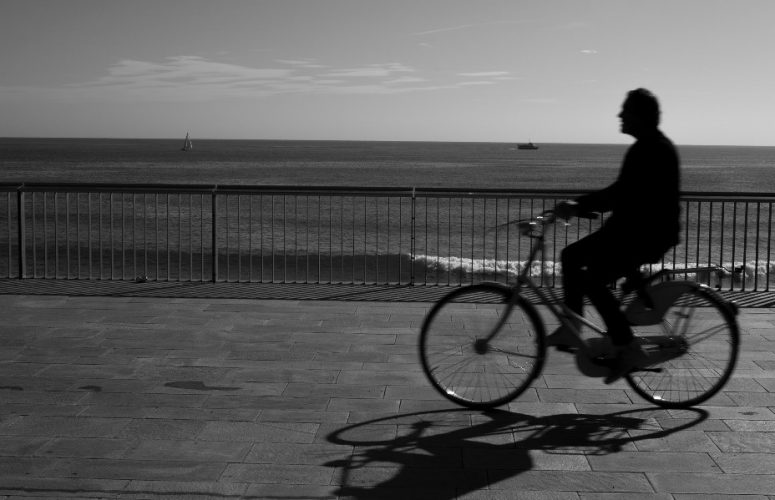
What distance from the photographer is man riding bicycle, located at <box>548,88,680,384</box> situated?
5074 millimetres

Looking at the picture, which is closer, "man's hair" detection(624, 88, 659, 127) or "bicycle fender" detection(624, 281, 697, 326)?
"man's hair" detection(624, 88, 659, 127)

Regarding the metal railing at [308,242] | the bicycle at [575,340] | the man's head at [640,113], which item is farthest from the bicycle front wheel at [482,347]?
the man's head at [640,113]

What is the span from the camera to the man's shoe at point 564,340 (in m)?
5.35

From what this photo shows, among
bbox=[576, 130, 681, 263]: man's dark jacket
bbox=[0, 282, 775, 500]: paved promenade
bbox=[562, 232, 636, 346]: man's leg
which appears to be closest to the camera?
bbox=[0, 282, 775, 500]: paved promenade

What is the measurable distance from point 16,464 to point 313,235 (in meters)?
22.9

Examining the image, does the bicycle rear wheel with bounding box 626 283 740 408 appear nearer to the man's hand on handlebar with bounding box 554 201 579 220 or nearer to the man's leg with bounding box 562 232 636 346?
the man's leg with bounding box 562 232 636 346

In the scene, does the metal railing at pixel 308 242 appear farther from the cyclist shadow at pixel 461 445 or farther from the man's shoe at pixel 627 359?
the cyclist shadow at pixel 461 445

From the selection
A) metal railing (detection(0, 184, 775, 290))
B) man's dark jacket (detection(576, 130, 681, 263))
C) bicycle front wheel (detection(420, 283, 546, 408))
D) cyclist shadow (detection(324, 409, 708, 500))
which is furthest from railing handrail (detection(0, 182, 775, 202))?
cyclist shadow (detection(324, 409, 708, 500))

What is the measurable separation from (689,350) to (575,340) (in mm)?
652

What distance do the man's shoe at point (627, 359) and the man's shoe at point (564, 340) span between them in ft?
0.76

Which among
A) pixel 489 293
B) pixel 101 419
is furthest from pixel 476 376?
pixel 101 419

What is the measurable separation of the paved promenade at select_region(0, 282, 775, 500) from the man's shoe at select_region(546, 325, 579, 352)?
0.39m

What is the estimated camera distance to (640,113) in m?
5.15

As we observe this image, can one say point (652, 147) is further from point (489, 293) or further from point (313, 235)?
point (313, 235)
